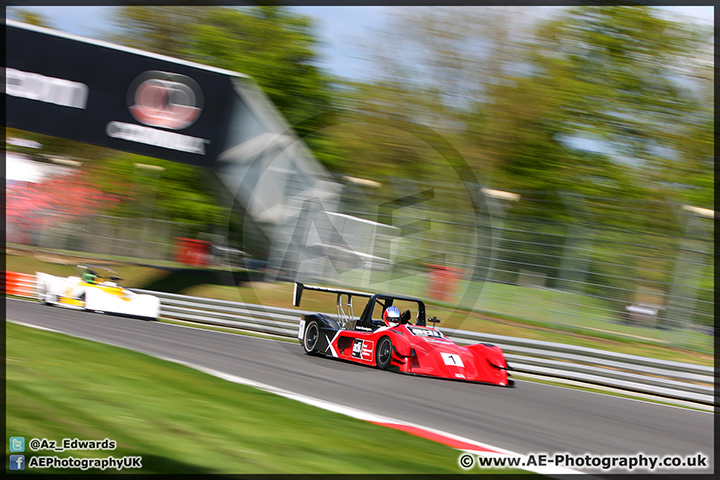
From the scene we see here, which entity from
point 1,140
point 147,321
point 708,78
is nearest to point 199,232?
point 147,321

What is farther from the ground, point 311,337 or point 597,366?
point 311,337

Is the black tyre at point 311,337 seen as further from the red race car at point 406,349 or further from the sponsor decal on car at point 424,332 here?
the sponsor decal on car at point 424,332

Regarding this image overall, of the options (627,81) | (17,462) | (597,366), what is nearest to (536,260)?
(597,366)

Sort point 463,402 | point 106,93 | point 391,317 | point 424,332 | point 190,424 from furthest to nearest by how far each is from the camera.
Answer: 1. point 106,93
2. point 391,317
3. point 424,332
4. point 463,402
5. point 190,424

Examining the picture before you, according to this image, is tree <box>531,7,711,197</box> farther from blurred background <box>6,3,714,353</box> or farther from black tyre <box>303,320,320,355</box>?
black tyre <box>303,320,320,355</box>

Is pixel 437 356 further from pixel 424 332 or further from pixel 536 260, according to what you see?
pixel 536 260

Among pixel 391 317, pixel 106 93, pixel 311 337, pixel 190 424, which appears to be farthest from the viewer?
pixel 106 93

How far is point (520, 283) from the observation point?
1090 centimetres

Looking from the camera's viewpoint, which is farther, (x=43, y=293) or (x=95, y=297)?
(x=43, y=293)

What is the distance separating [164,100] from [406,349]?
7765mm

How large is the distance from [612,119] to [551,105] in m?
1.59

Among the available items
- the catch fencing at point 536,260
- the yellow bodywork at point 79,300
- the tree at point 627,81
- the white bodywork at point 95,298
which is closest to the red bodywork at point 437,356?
the catch fencing at point 536,260

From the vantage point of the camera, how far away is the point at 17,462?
292 centimetres

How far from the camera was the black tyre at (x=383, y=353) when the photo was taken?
7.82 meters
